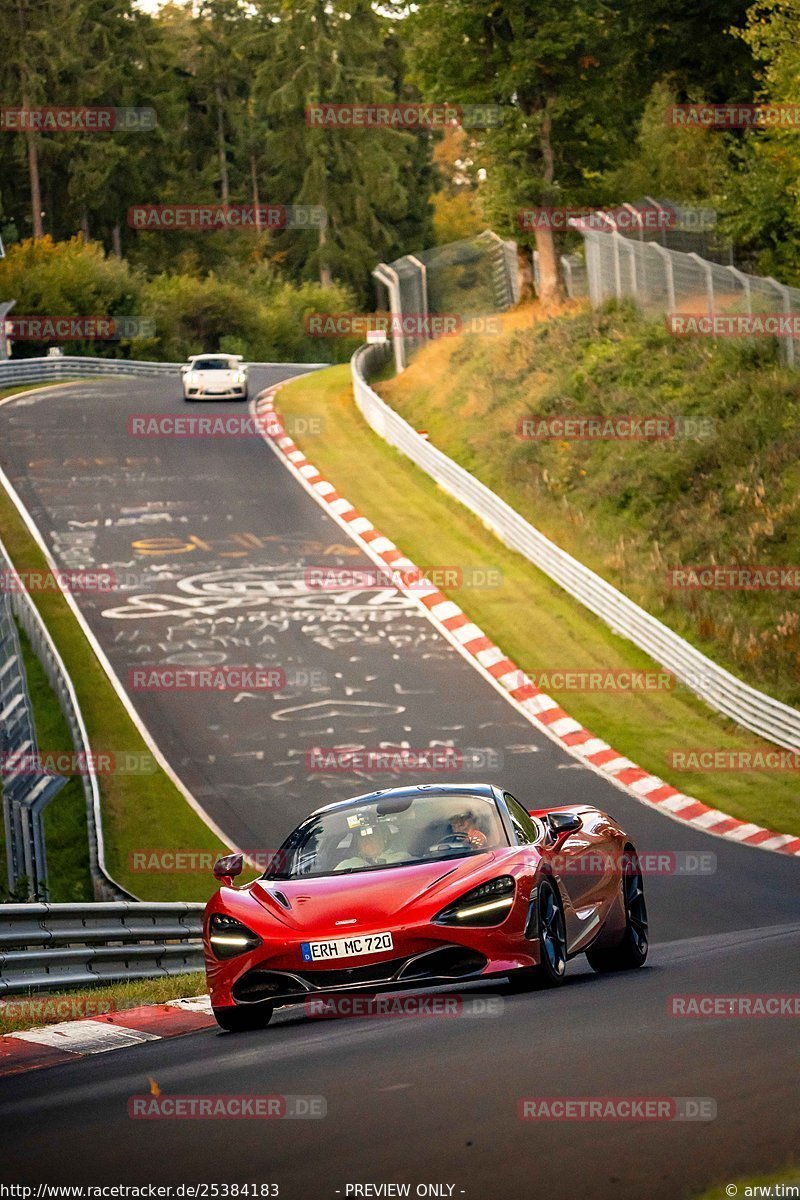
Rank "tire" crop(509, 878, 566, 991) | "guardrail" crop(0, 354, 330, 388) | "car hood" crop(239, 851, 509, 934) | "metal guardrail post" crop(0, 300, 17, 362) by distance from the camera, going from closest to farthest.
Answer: "car hood" crop(239, 851, 509, 934) → "tire" crop(509, 878, 566, 991) → "guardrail" crop(0, 354, 330, 388) → "metal guardrail post" crop(0, 300, 17, 362)

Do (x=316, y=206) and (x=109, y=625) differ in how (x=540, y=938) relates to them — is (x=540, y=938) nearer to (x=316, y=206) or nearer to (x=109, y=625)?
(x=109, y=625)

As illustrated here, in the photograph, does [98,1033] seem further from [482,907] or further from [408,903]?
[482,907]

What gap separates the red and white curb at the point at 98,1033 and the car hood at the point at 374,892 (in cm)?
110

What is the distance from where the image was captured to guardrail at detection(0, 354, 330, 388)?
52125mm

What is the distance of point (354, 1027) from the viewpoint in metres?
8.80

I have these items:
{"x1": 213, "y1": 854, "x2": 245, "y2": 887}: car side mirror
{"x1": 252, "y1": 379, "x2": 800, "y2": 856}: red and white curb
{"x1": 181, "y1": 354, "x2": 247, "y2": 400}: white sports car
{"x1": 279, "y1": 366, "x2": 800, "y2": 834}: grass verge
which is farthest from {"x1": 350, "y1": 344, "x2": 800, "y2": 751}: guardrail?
{"x1": 213, "y1": 854, "x2": 245, "y2": 887}: car side mirror

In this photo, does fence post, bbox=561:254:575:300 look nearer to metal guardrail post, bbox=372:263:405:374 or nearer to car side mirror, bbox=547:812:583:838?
metal guardrail post, bbox=372:263:405:374

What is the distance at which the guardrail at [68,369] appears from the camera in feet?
171

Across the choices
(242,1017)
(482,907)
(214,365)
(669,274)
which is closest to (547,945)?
(482,907)

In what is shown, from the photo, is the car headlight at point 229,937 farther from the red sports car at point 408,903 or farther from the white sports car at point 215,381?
the white sports car at point 215,381

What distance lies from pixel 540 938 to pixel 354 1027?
1.11m

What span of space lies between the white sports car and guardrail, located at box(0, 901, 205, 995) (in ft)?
107

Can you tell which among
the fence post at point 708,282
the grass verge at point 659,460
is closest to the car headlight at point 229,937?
the grass verge at point 659,460


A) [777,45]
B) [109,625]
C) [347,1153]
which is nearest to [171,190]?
[777,45]
